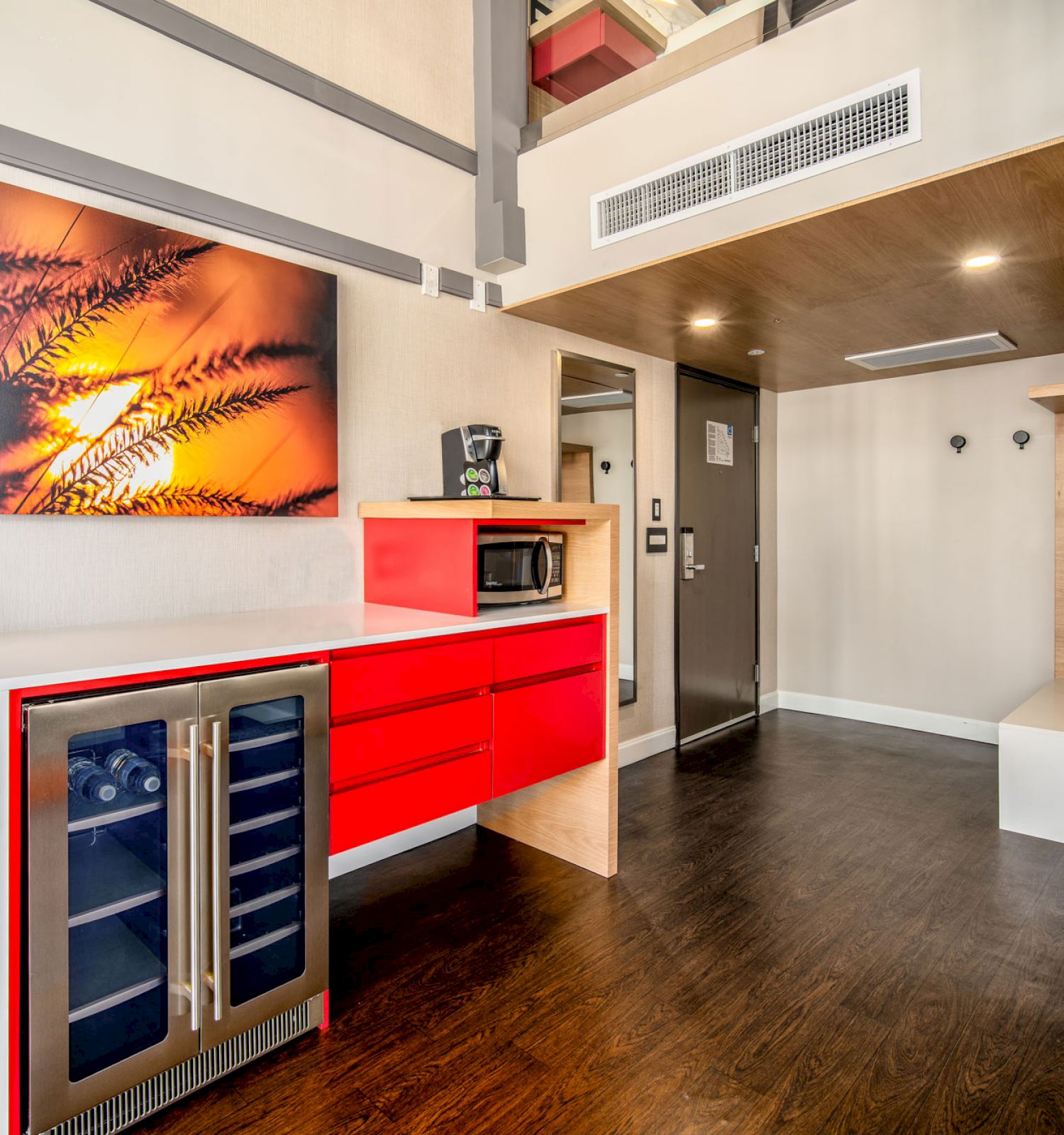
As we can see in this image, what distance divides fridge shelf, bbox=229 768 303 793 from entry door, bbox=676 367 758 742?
2881 millimetres

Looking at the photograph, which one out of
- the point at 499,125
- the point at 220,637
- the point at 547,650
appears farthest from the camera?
the point at 499,125

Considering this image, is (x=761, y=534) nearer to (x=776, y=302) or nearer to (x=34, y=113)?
(x=776, y=302)

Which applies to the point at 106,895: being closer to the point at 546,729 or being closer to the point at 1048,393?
the point at 546,729

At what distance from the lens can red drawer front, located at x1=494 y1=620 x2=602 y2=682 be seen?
2.36 meters

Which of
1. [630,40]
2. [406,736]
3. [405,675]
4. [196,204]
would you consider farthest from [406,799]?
[630,40]

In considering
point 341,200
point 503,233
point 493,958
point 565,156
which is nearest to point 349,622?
point 493,958

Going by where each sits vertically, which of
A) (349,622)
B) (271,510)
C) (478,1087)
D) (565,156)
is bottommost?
(478,1087)

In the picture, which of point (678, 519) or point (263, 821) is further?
Answer: point (678, 519)

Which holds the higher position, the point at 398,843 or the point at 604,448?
the point at 604,448

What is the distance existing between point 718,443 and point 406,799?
129 inches

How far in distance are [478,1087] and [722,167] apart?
108 inches

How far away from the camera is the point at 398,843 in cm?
289

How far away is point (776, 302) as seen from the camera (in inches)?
125

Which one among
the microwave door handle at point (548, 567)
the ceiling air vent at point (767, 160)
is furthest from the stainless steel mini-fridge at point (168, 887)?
the ceiling air vent at point (767, 160)
